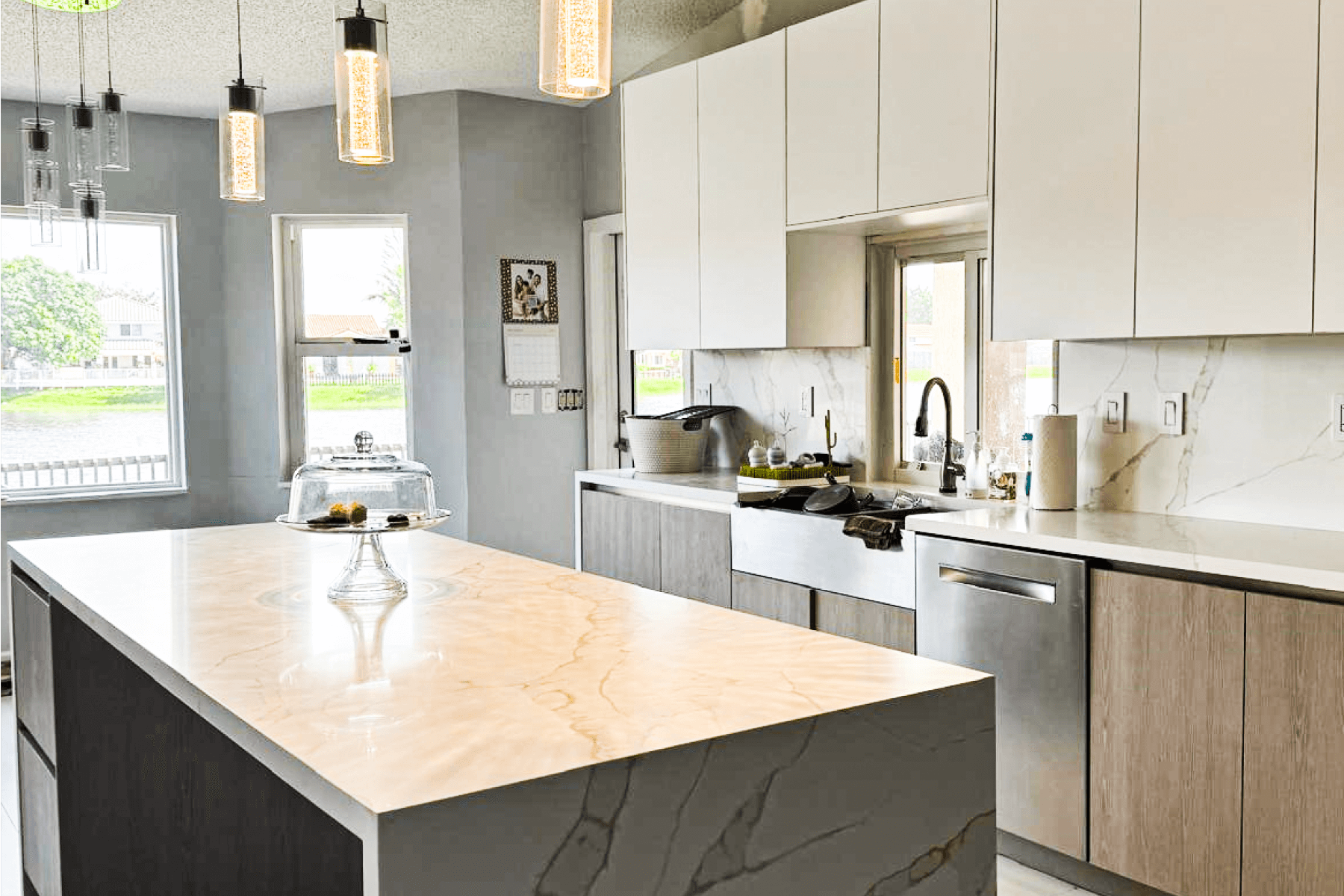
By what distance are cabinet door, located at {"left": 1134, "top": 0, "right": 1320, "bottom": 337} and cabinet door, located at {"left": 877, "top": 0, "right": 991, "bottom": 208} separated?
54 centimetres

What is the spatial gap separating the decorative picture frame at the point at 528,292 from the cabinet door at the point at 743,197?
5.25 ft

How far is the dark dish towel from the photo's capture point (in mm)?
3477

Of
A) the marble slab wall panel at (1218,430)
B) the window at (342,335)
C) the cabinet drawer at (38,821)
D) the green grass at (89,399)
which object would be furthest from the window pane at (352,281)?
the marble slab wall panel at (1218,430)

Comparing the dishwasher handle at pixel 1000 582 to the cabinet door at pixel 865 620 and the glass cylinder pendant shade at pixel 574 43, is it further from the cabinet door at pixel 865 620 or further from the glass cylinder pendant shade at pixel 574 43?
the glass cylinder pendant shade at pixel 574 43

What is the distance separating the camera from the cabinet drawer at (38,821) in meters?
2.66

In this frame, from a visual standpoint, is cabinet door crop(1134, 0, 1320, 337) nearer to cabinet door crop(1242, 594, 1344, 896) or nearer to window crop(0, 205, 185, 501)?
cabinet door crop(1242, 594, 1344, 896)

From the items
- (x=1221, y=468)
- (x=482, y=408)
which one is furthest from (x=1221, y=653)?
(x=482, y=408)

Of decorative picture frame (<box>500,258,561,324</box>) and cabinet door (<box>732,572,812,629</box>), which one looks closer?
cabinet door (<box>732,572,812,629</box>)

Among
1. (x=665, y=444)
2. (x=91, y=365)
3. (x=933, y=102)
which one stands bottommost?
(x=665, y=444)

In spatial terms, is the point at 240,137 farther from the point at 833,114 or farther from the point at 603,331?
the point at 603,331

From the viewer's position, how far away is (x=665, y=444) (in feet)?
16.1

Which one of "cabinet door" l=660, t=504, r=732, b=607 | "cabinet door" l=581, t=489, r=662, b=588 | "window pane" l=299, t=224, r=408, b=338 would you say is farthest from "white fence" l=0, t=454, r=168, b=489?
"cabinet door" l=660, t=504, r=732, b=607

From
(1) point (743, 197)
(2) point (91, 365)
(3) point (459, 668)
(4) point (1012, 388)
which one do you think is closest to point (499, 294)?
(1) point (743, 197)

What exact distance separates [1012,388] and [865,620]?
3.16 ft
